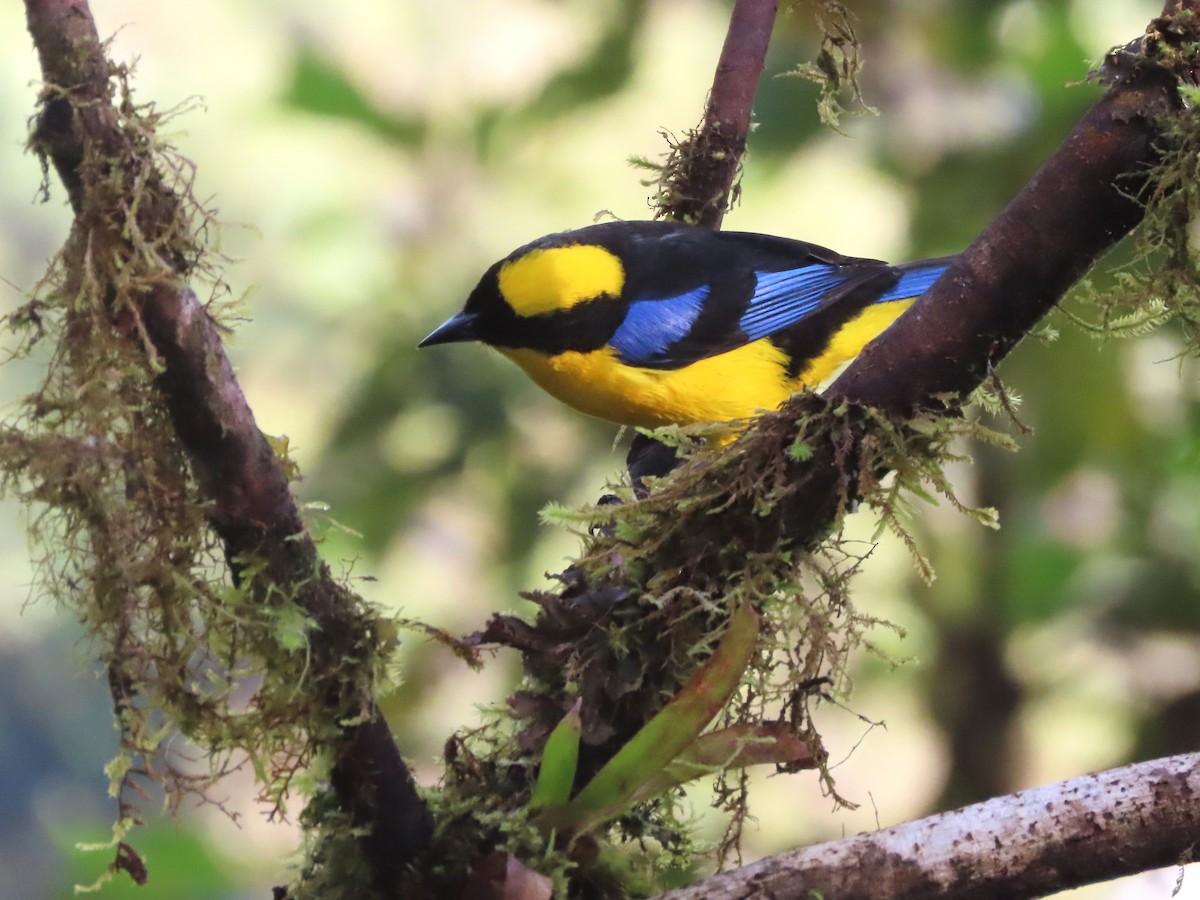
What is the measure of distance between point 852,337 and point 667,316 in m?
0.34

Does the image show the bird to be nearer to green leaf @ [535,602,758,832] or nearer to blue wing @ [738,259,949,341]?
blue wing @ [738,259,949,341]

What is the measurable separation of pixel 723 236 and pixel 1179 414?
40.0 inches

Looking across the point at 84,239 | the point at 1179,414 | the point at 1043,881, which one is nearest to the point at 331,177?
the point at 1179,414

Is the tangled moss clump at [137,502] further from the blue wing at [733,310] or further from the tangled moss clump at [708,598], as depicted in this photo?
the blue wing at [733,310]

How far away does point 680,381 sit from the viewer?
2.13 metres

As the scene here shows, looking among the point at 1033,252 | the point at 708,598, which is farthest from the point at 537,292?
the point at 1033,252

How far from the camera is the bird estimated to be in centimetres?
212

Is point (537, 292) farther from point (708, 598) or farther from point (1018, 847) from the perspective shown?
point (1018, 847)

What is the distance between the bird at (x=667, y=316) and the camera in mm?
2123

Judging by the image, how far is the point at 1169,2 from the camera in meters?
1.01

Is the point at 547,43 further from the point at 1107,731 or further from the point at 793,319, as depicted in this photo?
the point at 1107,731

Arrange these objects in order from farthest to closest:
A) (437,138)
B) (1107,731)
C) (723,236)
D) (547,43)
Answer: (547,43) < (437,138) < (1107,731) < (723,236)

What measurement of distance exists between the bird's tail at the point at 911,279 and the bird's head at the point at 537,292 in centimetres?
49

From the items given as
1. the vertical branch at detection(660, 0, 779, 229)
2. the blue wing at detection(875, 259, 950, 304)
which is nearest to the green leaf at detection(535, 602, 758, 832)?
the vertical branch at detection(660, 0, 779, 229)
